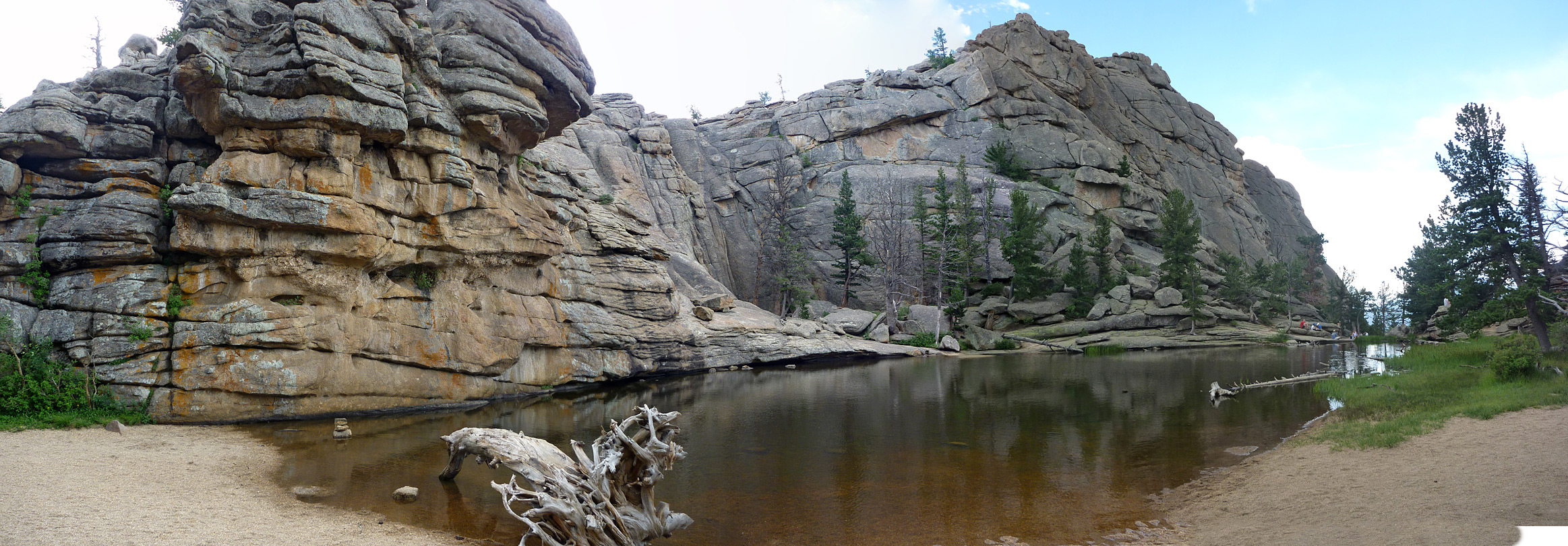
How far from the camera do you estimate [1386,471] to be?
33.5 ft

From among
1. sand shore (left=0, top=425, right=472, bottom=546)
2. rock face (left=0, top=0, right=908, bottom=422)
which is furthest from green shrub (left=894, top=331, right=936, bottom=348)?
sand shore (left=0, top=425, right=472, bottom=546)

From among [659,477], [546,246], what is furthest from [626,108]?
[659,477]

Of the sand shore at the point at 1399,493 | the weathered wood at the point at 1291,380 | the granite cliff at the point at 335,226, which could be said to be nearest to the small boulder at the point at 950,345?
the granite cliff at the point at 335,226

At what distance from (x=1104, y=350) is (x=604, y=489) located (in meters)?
38.3

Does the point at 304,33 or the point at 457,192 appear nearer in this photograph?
the point at 304,33

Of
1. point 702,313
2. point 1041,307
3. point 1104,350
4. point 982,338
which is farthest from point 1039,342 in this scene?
point 702,313

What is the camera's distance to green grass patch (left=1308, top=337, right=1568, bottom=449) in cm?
1250

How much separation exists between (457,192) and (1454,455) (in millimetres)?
24322

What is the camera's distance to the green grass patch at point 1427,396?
12.5m

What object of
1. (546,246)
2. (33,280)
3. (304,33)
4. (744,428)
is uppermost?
(304,33)

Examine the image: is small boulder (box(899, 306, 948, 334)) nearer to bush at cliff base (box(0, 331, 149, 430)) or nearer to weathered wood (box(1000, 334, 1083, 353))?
weathered wood (box(1000, 334, 1083, 353))

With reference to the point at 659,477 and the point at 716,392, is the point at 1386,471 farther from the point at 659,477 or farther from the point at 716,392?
the point at 716,392

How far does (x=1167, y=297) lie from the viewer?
46.7m

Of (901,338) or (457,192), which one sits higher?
(457,192)
